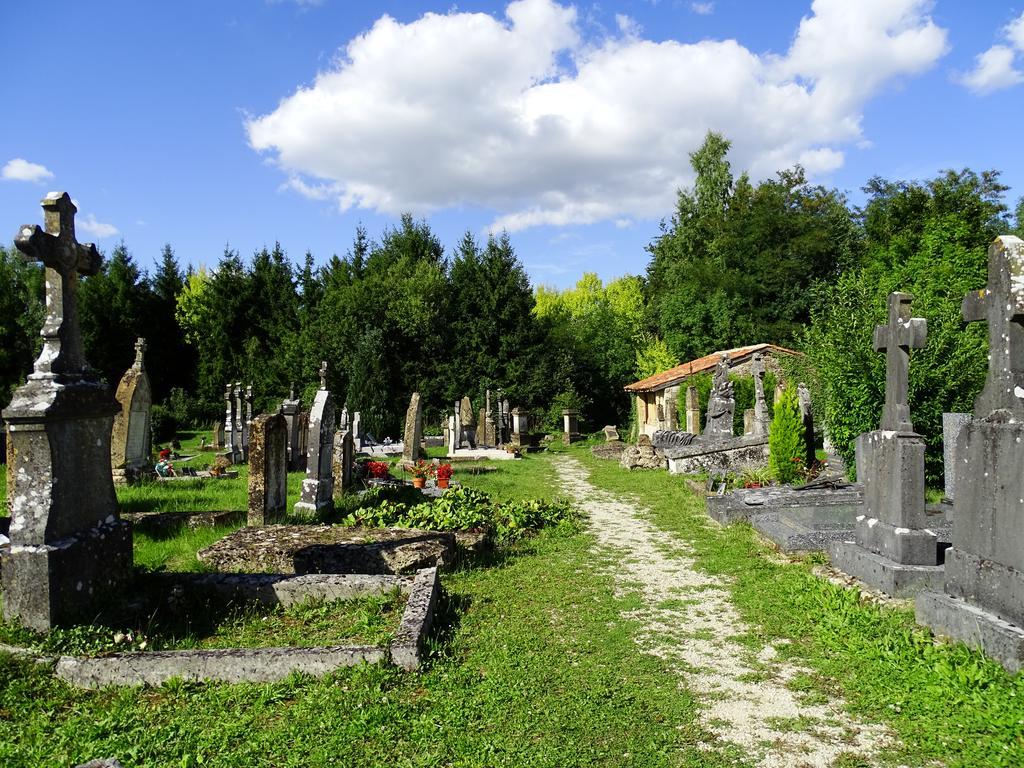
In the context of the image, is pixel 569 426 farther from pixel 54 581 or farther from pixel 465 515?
pixel 54 581

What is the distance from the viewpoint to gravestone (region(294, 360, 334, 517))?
33.1 ft

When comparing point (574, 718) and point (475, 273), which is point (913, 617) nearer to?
point (574, 718)

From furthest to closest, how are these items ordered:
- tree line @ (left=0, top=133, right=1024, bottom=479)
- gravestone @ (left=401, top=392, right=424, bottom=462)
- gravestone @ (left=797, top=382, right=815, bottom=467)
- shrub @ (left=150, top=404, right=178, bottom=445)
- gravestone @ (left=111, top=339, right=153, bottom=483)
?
1. tree line @ (left=0, top=133, right=1024, bottom=479)
2. shrub @ (left=150, top=404, right=178, bottom=445)
3. gravestone @ (left=401, top=392, right=424, bottom=462)
4. gravestone @ (left=797, top=382, right=815, bottom=467)
5. gravestone @ (left=111, top=339, right=153, bottom=483)

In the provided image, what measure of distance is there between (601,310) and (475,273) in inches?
431

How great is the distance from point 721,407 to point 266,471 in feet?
44.8

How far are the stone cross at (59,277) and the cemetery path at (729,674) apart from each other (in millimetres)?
4972

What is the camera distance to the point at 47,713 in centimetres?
381

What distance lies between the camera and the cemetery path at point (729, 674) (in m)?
3.72

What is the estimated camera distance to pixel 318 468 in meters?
10.2

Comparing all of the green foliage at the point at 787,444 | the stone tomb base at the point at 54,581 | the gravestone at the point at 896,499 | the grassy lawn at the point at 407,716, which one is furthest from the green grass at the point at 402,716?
the green foliage at the point at 787,444

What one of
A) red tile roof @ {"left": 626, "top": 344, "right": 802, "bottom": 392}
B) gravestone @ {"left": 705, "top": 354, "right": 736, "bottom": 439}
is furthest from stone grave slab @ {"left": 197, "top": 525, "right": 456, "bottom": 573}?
red tile roof @ {"left": 626, "top": 344, "right": 802, "bottom": 392}

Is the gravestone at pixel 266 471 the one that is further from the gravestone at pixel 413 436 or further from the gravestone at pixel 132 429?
the gravestone at pixel 413 436

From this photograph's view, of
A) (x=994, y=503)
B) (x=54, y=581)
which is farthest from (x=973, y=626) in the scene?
(x=54, y=581)

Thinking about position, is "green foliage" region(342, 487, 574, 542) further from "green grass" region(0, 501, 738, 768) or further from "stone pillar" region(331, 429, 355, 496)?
"green grass" region(0, 501, 738, 768)
